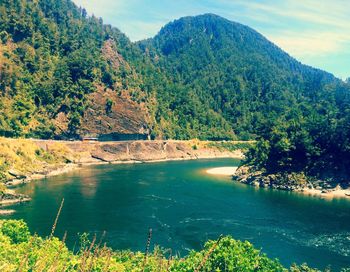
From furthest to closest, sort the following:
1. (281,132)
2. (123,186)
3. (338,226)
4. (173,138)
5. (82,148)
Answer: (173,138) < (82,148) < (281,132) < (123,186) < (338,226)

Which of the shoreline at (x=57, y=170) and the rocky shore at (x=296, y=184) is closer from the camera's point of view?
the shoreline at (x=57, y=170)

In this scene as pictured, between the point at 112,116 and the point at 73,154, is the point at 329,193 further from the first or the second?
the point at 112,116

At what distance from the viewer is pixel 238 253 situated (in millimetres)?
30875

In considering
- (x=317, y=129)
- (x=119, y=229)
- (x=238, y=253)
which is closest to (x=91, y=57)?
(x=317, y=129)

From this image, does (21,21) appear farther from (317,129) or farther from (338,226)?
(338,226)

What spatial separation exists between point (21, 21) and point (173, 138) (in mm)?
84005

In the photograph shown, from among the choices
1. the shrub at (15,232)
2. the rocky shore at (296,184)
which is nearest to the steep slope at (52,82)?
the rocky shore at (296,184)

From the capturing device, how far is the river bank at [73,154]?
101625 mm

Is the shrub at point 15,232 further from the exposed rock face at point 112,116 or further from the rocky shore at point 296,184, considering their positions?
the exposed rock face at point 112,116

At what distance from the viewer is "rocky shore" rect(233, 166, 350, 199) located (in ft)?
314

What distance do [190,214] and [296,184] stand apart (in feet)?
132

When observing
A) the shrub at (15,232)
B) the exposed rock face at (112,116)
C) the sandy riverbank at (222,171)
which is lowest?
the sandy riverbank at (222,171)

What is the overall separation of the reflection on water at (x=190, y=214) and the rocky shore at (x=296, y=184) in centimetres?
462

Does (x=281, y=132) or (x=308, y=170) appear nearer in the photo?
(x=308, y=170)
